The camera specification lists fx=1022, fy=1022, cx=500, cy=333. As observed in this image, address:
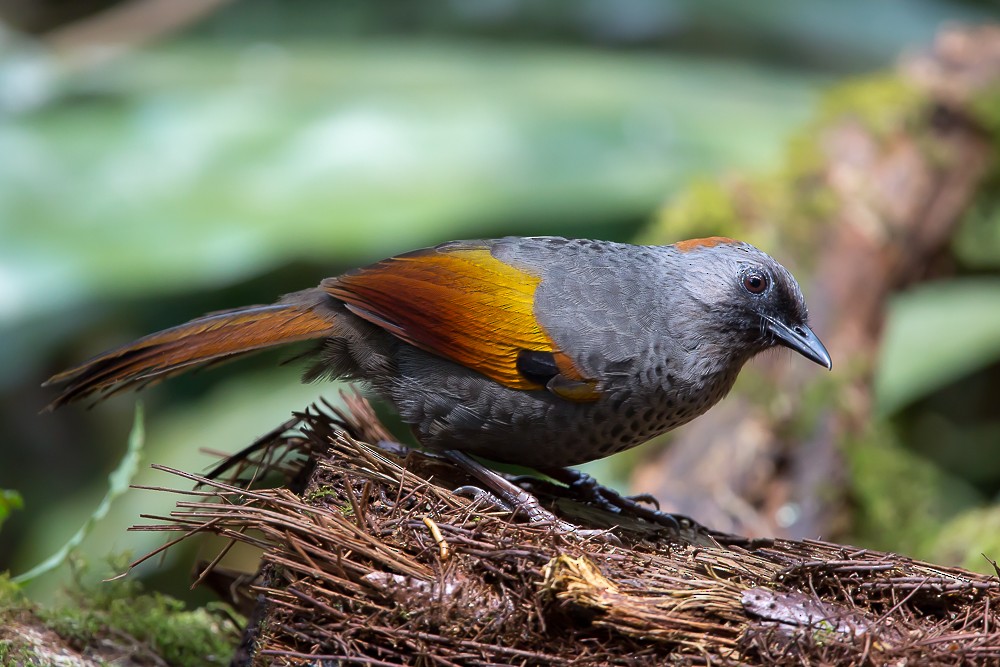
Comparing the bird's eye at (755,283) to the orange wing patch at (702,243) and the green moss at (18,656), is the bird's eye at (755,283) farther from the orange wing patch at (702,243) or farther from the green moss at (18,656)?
the green moss at (18,656)

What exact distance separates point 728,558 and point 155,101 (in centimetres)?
528

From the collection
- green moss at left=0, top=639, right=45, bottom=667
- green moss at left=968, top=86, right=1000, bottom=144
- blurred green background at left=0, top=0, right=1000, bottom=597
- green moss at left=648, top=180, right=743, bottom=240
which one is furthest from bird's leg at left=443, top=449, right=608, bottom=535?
green moss at left=968, top=86, right=1000, bottom=144

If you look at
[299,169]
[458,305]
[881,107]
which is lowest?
[458,305]

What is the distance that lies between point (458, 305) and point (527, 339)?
0.26 metres

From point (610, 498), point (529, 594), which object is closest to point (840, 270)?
point (610, 498)

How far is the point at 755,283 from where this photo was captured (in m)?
3.45

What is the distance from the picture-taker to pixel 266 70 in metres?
7.66

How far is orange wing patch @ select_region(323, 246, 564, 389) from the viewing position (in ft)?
10.7

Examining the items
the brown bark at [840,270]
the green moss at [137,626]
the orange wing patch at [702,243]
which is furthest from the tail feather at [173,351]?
the brown bark at [840,270]

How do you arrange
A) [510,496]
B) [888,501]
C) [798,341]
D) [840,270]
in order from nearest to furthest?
[510,496] < [798,341] < [888,501] < [840,270]

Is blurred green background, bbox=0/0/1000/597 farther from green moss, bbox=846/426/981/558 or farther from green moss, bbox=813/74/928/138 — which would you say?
green moss, bbox=813/74/928/138

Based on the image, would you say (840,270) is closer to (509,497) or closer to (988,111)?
(988,111)

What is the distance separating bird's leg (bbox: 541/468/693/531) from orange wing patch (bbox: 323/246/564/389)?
54cm

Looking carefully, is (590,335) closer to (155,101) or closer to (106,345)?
(155,101)
